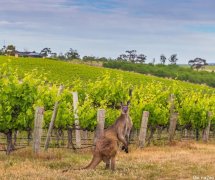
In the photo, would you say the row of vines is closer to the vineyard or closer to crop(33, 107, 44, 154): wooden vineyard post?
the vineyard

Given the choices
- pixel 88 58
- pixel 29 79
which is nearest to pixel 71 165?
pixel 29 79

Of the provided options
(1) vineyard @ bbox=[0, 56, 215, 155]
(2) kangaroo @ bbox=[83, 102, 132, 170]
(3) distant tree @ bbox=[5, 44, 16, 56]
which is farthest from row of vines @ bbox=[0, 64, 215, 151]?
(3) distant tree @ bbox=[5, 44, 16, 56]

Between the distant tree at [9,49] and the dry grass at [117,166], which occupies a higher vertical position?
the distant tree at [9,49]

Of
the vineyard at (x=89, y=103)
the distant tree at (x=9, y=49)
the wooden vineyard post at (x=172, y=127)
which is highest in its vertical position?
the distant tree at (x=9, y=49)

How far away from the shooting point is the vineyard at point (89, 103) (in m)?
16.0

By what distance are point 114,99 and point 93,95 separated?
3.44 feet

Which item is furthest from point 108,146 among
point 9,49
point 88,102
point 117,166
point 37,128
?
point 9,49

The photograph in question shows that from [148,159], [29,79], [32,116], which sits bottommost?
[148,159]

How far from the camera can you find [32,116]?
16.2 meters

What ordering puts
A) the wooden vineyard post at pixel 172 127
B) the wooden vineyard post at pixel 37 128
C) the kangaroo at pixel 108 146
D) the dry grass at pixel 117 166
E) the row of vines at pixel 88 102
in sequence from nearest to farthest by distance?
the dry grass at pixel 117 166
the kangaroo at pixel 108 146
the wooden vineyard post at pixel 37 128
the row of vines at pixel 88 102
the wooden vineyard post at pixel 172 127

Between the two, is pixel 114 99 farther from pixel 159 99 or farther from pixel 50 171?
pixel 50 171

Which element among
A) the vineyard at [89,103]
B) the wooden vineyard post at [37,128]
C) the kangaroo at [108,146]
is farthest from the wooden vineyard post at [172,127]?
the kangaroo at [108,146]

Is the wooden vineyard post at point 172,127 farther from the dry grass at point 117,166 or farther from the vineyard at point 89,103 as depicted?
the dry grass at point 117,166

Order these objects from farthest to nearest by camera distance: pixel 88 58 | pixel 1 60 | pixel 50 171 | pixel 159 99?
pixel 88 58
pixel 1 60
pixel 159 99
pixel 50 171
